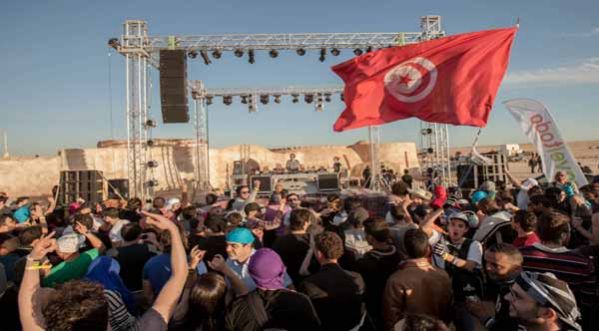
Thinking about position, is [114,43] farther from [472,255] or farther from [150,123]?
[472,255]

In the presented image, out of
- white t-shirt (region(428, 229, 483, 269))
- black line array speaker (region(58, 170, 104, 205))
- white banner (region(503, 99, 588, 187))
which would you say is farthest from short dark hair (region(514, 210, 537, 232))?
black line array speaker (region(58, 170, 104, 205))

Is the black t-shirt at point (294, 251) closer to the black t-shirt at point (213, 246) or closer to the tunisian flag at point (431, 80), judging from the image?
the black t-shirt at point (213, 246)

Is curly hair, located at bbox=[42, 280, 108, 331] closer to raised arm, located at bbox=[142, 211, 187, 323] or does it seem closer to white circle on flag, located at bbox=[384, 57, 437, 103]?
raised arm, located at bbox=[142, 211, 187, 323]

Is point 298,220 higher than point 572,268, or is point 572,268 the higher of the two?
point 298,220

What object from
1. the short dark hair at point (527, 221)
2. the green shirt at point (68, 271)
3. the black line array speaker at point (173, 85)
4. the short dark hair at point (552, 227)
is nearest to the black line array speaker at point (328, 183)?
the black line array speaker at point (173, 85)

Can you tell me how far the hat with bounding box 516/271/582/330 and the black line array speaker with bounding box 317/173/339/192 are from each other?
15.7m

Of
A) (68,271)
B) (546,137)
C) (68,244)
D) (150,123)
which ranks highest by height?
(150,123)

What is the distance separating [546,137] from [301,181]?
1239 centimetres

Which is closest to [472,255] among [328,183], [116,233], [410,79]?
[116,233]

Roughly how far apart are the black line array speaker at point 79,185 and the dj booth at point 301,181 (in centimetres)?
661

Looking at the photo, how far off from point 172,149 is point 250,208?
76.0 feet

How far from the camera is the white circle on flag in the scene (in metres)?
7.34

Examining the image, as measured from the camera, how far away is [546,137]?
7.53m

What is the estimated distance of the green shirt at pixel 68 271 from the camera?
3273mm
